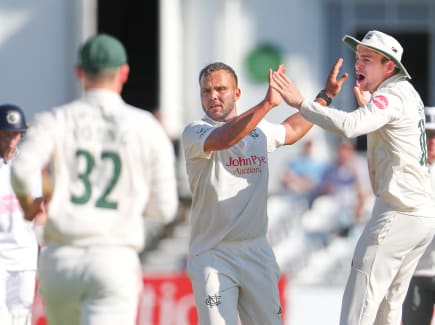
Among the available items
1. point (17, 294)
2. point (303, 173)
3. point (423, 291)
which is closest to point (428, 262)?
point (423, 291)

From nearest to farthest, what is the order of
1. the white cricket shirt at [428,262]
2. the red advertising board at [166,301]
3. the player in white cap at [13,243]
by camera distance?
1. the player in white cap at [13,243]
2. the white cricket shirt at [428,262]
3. the red advertising board at [166,301]

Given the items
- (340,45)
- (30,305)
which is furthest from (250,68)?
(30,305)

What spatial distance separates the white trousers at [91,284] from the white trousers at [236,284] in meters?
1.07

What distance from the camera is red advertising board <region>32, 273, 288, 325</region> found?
12.5 m

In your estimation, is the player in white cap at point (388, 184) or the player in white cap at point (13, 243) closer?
the player in white cap at point (388, 184)

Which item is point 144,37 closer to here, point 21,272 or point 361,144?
point 361,144

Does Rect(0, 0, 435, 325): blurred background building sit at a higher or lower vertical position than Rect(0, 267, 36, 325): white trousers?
higher

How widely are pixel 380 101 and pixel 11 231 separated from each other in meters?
2.62

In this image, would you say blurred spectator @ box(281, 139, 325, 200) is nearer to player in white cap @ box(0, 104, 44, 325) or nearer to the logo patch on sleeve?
player in white cap @ box(0, 104, 44, 325)

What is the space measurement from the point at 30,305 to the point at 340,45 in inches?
350

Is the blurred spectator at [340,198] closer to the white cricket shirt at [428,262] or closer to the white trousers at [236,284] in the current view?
the white cricket shirt at [428,262]

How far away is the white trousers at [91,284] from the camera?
6.42 m

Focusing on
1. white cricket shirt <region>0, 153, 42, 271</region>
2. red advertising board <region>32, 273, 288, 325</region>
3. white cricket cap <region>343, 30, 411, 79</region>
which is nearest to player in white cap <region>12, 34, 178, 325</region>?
white cricket cap <region>343, 30, 411, 79</region>

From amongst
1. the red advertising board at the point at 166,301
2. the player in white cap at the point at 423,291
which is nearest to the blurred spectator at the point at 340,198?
the red advertising board at the point at 166,301
